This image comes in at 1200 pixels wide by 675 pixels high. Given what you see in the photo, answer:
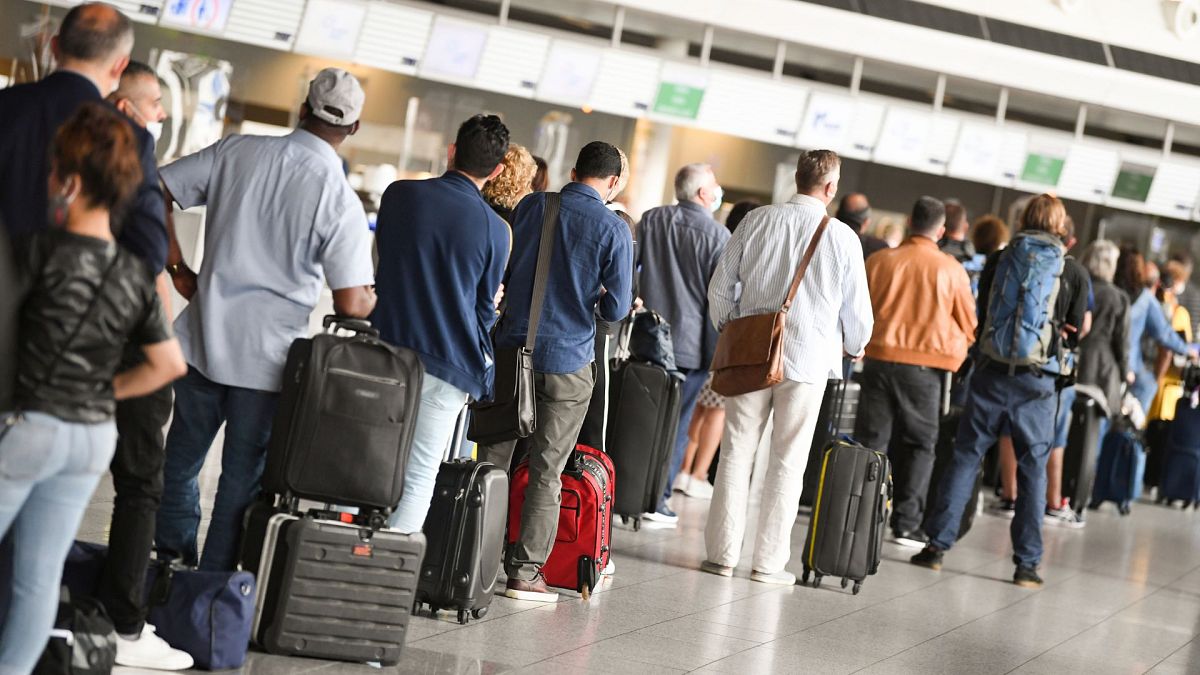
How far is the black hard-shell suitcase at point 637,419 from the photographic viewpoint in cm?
737

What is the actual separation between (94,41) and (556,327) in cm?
240

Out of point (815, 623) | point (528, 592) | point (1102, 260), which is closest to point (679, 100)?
point (1102, 260)

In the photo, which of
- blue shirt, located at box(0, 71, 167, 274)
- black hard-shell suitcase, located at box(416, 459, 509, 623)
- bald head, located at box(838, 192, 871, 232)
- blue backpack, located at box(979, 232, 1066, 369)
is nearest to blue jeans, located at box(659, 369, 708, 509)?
bald head, located at box(838, 192, 871, 232)

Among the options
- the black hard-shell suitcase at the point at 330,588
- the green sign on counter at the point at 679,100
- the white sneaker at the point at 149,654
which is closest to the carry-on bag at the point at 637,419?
the black hard-shell suitcase at the point at 330,588

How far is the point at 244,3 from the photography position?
11930mm

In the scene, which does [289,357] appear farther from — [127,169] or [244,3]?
[244,3]

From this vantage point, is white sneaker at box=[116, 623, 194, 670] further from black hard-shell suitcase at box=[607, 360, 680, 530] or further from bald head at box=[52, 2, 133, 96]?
black hard-shell suitcase at box=[607, 360, 680, 530]

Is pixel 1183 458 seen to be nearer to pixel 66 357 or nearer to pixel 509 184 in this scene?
pixel 509 184

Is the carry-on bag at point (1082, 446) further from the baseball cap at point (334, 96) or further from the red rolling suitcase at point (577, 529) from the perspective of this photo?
the baseball cap at point (334, 96)

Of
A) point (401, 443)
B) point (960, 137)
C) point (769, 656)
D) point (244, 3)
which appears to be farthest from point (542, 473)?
point (960, 137)

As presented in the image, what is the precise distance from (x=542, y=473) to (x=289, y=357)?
164 cm

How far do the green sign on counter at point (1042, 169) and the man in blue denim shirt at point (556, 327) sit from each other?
9725mm

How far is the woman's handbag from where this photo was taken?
253 inches

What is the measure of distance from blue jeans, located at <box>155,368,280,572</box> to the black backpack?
671 millimetres
